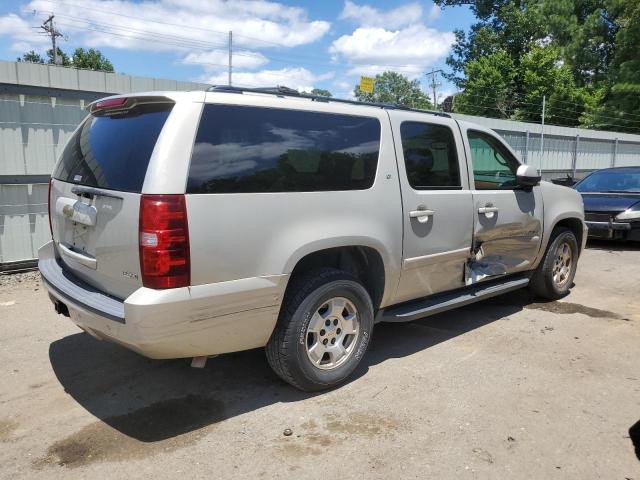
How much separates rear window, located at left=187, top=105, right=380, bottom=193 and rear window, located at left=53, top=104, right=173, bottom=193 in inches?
11.3

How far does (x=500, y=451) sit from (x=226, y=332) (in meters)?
1.67

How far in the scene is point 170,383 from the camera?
3.89 meters

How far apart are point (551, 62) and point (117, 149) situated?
43104mm

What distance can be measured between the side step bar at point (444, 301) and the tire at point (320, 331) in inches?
13.2

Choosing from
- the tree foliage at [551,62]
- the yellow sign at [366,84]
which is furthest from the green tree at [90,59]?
the yellow sign at [366,84]

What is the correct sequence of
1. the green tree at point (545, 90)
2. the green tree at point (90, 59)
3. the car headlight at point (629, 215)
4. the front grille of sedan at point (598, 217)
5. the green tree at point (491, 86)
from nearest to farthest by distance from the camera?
the car headlight at point (629, 215) → the front grille of sedan at point (598, 217) → the green tree at point (545, 90) → the green tree at point (491, 86) → the green tree at point (90, 59)

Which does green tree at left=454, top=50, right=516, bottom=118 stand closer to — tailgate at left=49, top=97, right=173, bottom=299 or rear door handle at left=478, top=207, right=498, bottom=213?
rear door handle at left=478, top=207, right=498, bottom=213

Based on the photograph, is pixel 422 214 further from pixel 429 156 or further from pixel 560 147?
pixel 560 147

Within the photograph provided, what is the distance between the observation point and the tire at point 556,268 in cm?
577

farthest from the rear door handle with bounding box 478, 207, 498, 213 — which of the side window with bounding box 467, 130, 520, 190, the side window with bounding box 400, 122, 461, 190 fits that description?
the side window with bounding box 400, 122, 461, 190

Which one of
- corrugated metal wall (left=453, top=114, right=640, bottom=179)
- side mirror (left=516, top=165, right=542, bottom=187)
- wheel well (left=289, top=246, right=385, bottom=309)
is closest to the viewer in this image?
wheel well (left=289, top=246, right=385, bottom=309)

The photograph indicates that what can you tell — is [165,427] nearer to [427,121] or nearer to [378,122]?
[378,122]

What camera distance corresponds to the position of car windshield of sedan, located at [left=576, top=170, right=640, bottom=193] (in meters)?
9.90

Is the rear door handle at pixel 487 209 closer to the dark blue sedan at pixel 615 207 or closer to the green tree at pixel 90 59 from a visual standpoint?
the dark blue sedan at pixel 615 207
